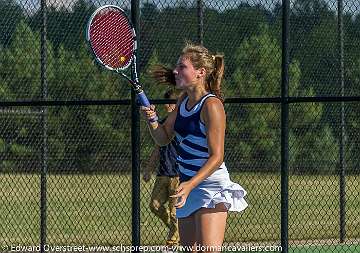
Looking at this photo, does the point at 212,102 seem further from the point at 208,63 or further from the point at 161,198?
the point at 161,198

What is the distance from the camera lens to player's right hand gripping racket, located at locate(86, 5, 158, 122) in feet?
24.1

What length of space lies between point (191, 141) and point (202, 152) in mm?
91

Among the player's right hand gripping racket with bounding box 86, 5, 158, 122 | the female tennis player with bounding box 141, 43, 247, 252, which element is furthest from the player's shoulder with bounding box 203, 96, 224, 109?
the player's right hand gripping racket with bounding box 86, 5, 158, 122

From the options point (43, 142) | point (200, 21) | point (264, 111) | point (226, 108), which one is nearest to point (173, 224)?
point (43, 142)

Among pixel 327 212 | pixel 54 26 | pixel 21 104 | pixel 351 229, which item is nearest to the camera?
pixel 21 104

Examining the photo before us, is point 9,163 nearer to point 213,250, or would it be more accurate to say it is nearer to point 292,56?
point 292,56

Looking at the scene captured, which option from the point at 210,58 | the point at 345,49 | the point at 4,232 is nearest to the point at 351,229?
the point at 345,49

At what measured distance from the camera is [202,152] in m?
6.29

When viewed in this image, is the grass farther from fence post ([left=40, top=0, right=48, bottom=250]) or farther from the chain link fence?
fence post ([left=40, top=0, right=48, bottom=250])

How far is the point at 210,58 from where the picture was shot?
643cm

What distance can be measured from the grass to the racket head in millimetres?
3690

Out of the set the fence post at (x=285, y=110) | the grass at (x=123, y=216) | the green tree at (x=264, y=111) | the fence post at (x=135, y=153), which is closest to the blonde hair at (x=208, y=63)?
the fence post at (x=285, y=110)

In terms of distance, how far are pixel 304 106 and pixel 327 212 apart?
5.87 feet

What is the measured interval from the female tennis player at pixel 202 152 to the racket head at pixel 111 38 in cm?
97
